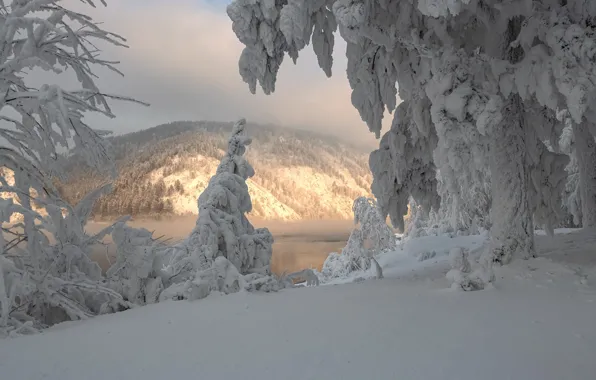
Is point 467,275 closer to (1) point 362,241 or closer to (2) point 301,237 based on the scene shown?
(1) point 362,241

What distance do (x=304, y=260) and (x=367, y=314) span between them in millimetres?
69294

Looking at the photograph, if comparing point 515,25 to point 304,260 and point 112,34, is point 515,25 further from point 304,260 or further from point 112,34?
point 304,260

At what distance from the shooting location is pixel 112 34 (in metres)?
3.88

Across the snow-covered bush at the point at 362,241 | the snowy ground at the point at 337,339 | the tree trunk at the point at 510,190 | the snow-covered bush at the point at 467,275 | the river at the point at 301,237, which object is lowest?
the river at the point at 301,237

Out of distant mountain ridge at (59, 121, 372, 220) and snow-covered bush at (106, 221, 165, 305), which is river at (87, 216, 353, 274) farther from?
Answer: snow-covered bush at (106, 221, 165, 305)

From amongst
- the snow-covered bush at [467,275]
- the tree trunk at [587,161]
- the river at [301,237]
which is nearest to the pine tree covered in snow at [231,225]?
the snow-covered bush at [467,275]

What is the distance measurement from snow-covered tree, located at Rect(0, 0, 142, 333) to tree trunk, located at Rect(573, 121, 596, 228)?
807 centimetres

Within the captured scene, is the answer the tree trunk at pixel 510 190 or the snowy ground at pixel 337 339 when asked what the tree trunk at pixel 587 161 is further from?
the snowy ground at pixel 337 339

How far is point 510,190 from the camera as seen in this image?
579 cm

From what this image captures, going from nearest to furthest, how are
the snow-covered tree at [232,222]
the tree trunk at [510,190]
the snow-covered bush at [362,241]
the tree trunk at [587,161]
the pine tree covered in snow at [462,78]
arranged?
1. the pine tree covered in snow at [462,78]
2. the tree trunk at [510,190]
3. the tree trunk at [587,161]
4. the snow-covered tree at [232,222]
5. the snow-covered bush at [362,241]

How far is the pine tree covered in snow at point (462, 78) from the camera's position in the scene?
4750mm

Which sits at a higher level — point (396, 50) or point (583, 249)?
point (396, 50)

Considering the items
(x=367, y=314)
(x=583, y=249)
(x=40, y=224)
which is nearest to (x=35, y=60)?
(x=40, y=224)

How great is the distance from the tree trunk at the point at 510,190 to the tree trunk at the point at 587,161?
246 cm
